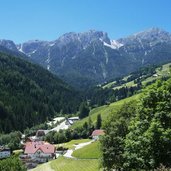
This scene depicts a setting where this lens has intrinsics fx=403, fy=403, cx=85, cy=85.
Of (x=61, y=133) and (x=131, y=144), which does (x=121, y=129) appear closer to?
(x=131, y=144)

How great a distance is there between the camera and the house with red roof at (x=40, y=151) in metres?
153

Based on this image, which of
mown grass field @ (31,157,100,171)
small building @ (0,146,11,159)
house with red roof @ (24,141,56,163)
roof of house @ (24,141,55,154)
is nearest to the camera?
mown grass field @ (31,157,100,171)

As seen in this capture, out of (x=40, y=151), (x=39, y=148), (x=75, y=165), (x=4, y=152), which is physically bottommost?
(x=40, y=151)

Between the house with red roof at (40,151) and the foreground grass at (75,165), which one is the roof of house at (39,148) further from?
the foreground grass at (75,165)

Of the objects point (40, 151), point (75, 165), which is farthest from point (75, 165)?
point (40, 151)

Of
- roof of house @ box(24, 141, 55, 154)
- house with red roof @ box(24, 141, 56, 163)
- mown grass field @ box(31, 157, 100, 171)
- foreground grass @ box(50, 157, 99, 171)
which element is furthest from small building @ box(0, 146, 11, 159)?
mown grass field @ box(31, 157, 100, 171)

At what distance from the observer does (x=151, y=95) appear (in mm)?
40469

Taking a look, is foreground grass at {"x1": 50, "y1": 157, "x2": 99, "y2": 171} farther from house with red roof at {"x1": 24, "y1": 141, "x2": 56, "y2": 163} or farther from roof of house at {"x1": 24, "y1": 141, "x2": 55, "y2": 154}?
roof of house at {"x1": 24, "y1": 141, "x2": 55, "y2": 154}

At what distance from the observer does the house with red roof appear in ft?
502

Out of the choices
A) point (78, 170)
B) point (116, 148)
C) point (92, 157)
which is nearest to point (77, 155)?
point (92, 157)

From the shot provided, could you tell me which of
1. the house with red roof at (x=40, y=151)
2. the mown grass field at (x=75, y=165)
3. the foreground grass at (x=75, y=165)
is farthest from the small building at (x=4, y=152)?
the mown grass field at (x=75, y=165)

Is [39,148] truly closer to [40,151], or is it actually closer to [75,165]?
[40,151]

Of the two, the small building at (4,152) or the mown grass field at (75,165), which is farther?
the small building at (4,152)

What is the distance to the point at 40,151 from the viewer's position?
521 feet
